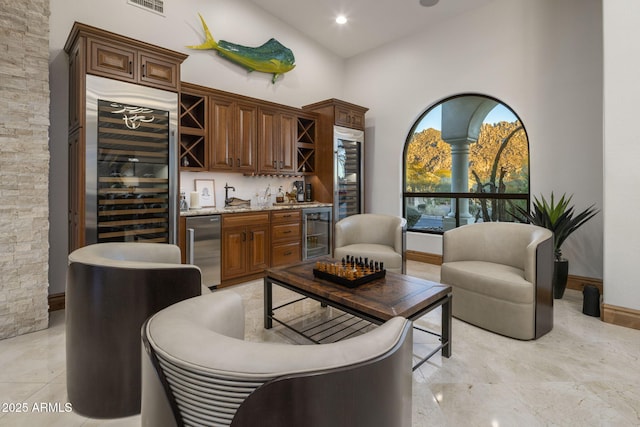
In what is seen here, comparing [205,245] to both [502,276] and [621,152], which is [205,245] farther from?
[621,152]

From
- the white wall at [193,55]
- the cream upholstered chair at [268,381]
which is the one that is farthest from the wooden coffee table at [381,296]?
the white wall at [193,55]

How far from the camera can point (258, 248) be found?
4.05 metres

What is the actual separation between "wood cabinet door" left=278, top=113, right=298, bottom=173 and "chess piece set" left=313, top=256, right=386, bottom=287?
97.0 inches

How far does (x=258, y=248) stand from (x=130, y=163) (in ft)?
5.61

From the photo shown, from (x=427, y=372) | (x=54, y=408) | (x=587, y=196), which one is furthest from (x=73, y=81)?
(x=587, y=196)

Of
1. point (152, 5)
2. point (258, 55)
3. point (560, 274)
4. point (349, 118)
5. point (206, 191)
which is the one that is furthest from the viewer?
point (349, 118)

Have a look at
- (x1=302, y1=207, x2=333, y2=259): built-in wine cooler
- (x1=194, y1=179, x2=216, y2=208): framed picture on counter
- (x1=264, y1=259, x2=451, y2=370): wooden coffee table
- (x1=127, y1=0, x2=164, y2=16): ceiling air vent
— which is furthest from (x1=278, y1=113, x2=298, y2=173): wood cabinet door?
(x1=264, y1=259, x2=451, y2=370): wooden coffee table

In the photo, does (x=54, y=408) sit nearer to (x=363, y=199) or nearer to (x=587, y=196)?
(x=363, y=199)

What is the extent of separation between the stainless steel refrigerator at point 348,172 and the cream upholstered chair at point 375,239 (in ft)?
3.94

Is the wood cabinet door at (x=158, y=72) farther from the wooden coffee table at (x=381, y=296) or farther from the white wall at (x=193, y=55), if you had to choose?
the wooden coffee table at (x=381, y=296)

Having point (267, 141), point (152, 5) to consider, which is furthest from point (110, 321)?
point (152, 5)

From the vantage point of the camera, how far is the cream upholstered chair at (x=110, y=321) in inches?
59.5

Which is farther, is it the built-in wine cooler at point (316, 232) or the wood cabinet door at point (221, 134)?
the built-in wine cooler at point (316, 232)

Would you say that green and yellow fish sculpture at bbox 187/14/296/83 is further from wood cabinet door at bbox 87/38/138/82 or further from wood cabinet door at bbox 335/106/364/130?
wood cabinet door at bbox 87/38/138/82
